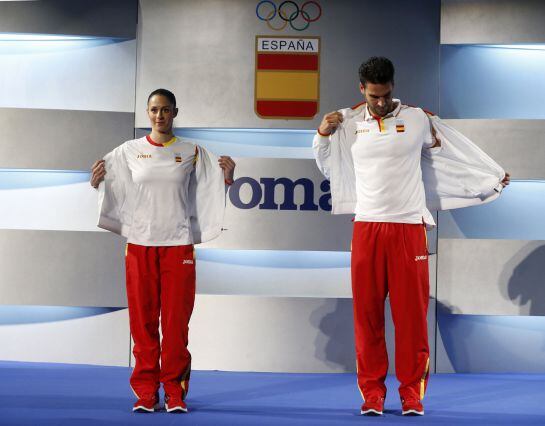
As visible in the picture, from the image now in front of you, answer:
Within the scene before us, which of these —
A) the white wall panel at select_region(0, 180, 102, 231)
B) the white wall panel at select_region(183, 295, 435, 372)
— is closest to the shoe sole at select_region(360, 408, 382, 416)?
the white wall panel at select_region(183, 295, 435, 372)

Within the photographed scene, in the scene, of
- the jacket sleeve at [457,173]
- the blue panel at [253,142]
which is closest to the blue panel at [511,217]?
the blue panel at [253,142]

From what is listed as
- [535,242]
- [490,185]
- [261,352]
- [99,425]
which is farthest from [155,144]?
[535,242]

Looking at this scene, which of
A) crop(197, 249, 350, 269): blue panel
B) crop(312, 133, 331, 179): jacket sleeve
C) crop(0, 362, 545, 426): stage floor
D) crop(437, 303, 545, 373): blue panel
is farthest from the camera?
crop(197, 249, 350, 269): blue panel

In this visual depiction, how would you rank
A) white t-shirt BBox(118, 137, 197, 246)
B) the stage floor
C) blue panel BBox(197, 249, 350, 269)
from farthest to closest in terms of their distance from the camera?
blue panel BBox(197, 249, 350, 269)
white t-shirt BBox(118, 137, 197, 246)
the stage floor

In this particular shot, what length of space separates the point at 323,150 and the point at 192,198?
741 mm

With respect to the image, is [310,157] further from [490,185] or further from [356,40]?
[490,185]

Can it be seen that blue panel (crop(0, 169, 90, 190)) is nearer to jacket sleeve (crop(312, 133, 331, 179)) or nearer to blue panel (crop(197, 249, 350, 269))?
blue panel (crop(197, 249, 350, 269))

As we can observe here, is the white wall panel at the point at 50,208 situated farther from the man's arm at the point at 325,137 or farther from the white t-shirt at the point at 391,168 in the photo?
the white t-shirt at the point at 391,168

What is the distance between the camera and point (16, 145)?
6.00 m

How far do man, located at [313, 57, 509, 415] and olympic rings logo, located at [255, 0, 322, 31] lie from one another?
2019 mm

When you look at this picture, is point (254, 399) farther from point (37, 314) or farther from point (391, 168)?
point (37, 314)

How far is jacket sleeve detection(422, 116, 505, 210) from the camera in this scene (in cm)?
438

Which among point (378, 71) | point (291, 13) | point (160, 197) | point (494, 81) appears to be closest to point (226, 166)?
point (160, 197)

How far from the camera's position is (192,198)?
173 inches
